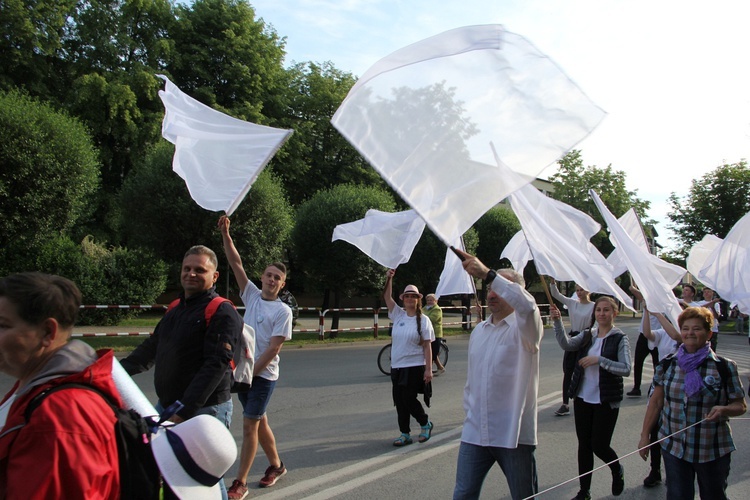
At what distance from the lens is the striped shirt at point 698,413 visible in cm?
377

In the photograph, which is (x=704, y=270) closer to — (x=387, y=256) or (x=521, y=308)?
(x=387, y=256)

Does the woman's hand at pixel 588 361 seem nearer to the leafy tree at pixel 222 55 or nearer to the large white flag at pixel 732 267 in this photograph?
the large white flag at pixel 732 267

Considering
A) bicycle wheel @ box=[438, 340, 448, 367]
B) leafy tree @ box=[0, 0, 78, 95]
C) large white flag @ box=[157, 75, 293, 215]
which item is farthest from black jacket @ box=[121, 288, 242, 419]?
leafy tree @ box=[0, 0, 78, 95]

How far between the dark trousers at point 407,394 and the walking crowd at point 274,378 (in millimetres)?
16

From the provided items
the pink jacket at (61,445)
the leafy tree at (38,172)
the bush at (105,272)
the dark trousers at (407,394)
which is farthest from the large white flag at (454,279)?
the bush at (105,272)

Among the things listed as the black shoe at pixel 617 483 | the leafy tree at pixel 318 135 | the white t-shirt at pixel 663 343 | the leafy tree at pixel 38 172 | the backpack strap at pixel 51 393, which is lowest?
the black shoe at pixel 617 483

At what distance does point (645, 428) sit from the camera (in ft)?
13.7

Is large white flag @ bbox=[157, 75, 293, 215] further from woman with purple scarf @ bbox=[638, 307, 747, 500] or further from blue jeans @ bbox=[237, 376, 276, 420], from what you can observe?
woman with purple scarf @ bbox=[638, 307, 747, 500]

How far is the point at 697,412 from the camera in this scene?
3867 mm

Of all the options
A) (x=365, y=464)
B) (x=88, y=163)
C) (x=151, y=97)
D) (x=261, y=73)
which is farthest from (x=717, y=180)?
(x=365, y=464)

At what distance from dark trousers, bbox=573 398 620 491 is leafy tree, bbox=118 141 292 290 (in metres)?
14.4

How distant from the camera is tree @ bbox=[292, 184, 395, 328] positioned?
20.8 m

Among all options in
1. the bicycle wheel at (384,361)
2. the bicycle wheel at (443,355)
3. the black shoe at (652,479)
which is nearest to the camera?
the black shoe at (652,479)

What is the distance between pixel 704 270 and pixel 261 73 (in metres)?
26.5
